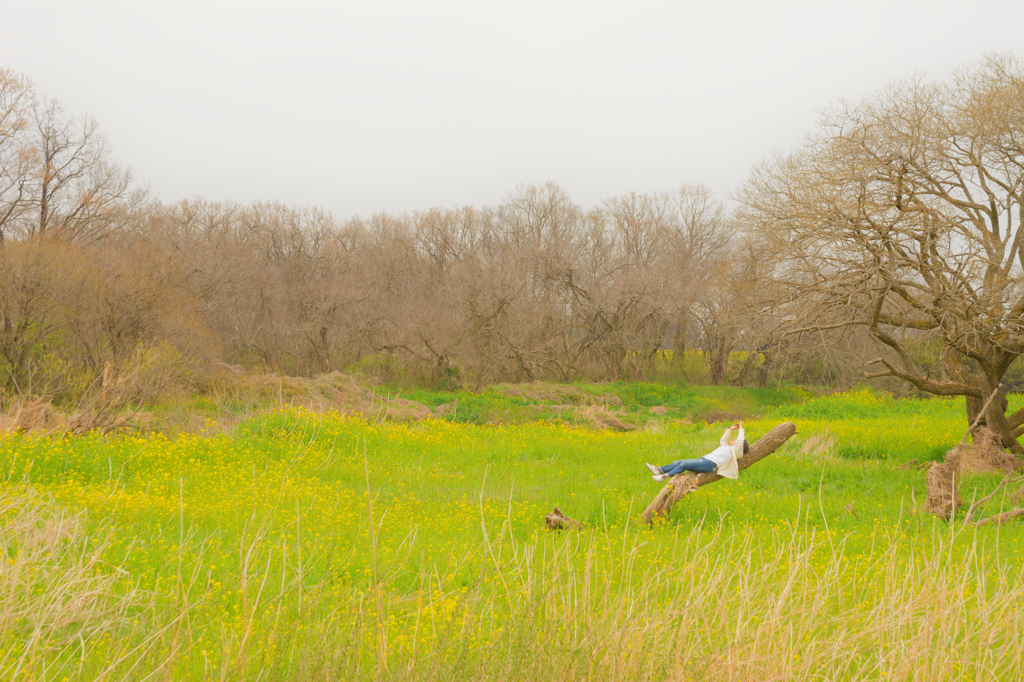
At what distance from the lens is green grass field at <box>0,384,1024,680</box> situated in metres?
3.14

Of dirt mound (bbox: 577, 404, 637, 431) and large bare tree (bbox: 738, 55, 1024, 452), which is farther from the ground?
large bare tree (bbox: 738, 55, 1024, 452)

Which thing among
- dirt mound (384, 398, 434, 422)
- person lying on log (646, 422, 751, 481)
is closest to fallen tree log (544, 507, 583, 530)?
person lying on log (646, 422, 751, 481)

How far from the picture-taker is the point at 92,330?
1670 cm

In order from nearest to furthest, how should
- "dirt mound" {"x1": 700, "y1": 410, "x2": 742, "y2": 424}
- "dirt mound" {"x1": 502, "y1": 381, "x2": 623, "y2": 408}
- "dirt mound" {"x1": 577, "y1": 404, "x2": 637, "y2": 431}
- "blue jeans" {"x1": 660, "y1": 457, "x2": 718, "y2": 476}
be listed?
"blue jeans" {"x1": 660, "y1": 457, "x2": 718, "y2": 476}
"dirt mound" {"x1": 577, "y1": 404, "x2": 637, "y2": 431}
"dirt mound" {"x1": 502, "y1": 381, "x2": 623, "y2": 408}
"dirt mound" {"x1": 700, "y1": 410, "x2": 742, "y2": 424}

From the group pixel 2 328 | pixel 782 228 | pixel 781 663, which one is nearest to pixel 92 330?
pixel 2 328

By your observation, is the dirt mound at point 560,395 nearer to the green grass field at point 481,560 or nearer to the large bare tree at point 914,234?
the green grass field at point 481,560

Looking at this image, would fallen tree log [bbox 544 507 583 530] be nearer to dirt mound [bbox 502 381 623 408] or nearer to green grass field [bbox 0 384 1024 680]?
green grass field [bbox 0 384 1024 680]

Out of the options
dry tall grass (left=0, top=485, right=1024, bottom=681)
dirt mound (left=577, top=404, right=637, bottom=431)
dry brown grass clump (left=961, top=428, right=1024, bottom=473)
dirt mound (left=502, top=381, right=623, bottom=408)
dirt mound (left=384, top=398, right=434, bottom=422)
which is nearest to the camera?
dry tall grass (left=0, top=485, right=1024, bottom=681)

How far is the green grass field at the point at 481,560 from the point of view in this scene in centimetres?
314

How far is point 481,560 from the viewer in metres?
5.79

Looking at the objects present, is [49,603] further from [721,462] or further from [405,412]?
[405,412]

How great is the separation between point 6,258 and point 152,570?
52.2ft

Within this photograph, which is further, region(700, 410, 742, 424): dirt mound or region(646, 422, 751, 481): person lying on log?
region(700, 410, 742, 424): dirt mound

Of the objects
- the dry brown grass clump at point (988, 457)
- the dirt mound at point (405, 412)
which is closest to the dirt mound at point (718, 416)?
the dirt mound at point (405, 412)
